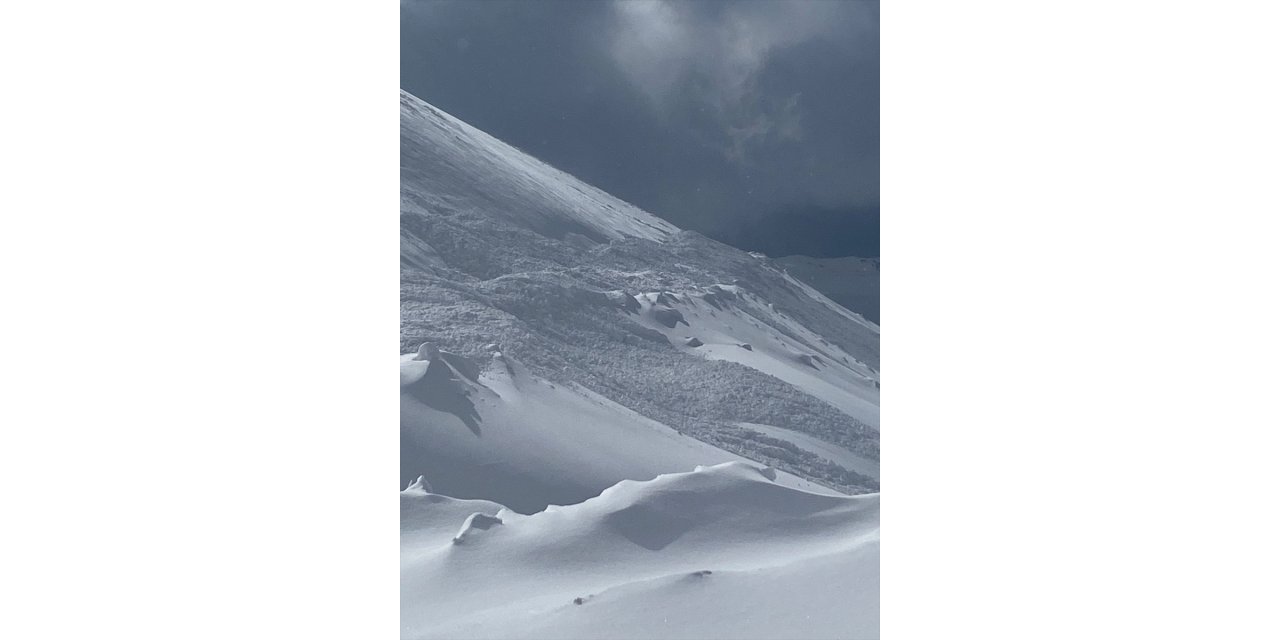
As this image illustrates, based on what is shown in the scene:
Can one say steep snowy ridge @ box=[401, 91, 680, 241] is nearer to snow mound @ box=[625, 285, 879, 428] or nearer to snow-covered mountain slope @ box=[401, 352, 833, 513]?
snow mound @ box=[625, 285, 879, 428]

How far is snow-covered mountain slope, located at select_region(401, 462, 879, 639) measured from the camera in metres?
2.28

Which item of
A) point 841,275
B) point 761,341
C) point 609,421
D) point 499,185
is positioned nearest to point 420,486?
point 609,421

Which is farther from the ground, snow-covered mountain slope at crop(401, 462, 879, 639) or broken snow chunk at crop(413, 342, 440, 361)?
broken snow chunk at crop(413, 342, 440, 361)

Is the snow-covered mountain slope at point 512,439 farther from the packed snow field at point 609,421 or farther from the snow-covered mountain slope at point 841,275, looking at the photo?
the snow-covered mountain slope at point 841,275

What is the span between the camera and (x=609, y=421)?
2.41 m

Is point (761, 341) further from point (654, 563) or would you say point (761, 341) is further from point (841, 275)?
point (654, 563)

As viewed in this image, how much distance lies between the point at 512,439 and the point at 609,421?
25cm

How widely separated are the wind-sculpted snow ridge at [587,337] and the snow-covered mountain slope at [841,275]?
1.2 inches

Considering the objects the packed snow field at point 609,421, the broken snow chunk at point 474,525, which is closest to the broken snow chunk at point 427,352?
the packed snow field at point 609,421

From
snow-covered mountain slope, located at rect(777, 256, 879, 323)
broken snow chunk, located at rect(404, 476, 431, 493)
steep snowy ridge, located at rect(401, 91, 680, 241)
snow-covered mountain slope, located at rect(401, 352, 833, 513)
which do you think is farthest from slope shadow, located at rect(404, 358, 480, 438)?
snow-covered mountain slope, located at rect(777, 256, 879, 323)

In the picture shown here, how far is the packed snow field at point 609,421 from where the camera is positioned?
2.31 m
